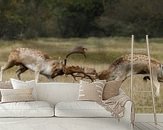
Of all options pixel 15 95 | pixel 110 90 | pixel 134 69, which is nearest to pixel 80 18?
pixel 134 69

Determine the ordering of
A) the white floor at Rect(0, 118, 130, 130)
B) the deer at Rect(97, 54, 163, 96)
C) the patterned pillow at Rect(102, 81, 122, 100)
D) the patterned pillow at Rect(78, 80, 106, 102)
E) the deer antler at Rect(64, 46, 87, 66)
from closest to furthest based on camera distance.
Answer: the white floor at Rect(0, 118, 130, 130), the patterned pillow at Rect(78, 80, 106, 102), the patterned pillow at Rect(102, 81, 122, 100), the deer at Rect(97, 54, 163, 96), the deer antler at Rect(64, 46, 87, 66)

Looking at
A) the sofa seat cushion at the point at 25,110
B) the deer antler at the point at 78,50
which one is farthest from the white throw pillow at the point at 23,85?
the deer antler at the point at 78,50

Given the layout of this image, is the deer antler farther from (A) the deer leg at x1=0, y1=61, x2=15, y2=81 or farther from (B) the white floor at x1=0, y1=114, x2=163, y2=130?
(B) the white floor at x1=0, y1=114, x2=163, y2=130

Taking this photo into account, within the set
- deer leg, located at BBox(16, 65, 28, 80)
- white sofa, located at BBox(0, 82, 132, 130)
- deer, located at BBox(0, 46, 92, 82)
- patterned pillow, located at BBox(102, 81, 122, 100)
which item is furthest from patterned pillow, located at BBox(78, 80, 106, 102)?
deer leg, located at BBox(16, 65, 28, 80)

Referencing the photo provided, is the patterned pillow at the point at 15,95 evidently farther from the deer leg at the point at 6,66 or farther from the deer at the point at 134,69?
the deer at the point at 134,69

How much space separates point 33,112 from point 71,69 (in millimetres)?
2082

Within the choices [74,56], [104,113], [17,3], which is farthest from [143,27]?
[104,113]

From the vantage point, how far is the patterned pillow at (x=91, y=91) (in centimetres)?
496

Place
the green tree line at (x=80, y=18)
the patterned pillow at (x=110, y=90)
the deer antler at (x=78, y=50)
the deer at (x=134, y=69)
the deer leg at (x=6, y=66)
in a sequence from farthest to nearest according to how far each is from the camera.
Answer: the green tree line at (x=80, y=18) < the deer antler at (x=78, y=50) < the deer leg at (x=6, y=66) < the deer at (x=134, y=69) < the patterned pillow at (x=110, y=90)

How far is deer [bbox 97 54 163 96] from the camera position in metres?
6.43

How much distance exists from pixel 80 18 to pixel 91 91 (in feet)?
7.45

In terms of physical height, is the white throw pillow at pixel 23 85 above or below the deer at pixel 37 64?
below

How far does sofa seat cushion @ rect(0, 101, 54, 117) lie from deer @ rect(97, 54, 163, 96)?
2124 millimetres

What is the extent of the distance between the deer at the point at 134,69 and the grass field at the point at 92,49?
128 mm
